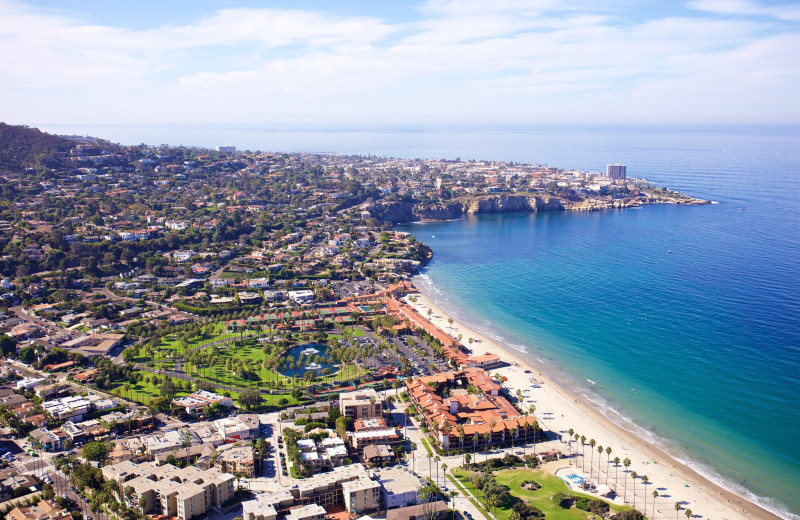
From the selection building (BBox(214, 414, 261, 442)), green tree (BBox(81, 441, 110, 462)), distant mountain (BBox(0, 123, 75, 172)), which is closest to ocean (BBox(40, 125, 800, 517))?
building (BBox(214, 414, 261, 442))

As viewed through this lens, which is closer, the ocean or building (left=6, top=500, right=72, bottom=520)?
building (left=6, top=500, right=72, bottom=520)

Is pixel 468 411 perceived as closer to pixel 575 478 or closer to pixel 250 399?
pixel 575 478

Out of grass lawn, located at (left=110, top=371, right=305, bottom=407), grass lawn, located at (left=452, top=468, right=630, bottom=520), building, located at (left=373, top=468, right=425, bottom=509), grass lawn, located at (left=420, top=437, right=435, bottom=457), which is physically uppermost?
grass lawn, located at (left=110, top=371, right=305, bottom=407)

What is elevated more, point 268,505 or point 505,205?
point 505,205

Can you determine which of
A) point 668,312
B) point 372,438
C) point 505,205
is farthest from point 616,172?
point 372,438

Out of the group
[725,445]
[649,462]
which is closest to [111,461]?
[649,462]

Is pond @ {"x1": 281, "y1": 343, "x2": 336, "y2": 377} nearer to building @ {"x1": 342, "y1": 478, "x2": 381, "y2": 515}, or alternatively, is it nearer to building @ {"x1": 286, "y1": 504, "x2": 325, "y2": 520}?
building @ {"x1": 342, "y1": 478, "x2": 381, "y2": 515}

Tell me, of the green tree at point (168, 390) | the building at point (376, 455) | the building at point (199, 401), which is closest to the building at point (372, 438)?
the building at point (376, 455)
